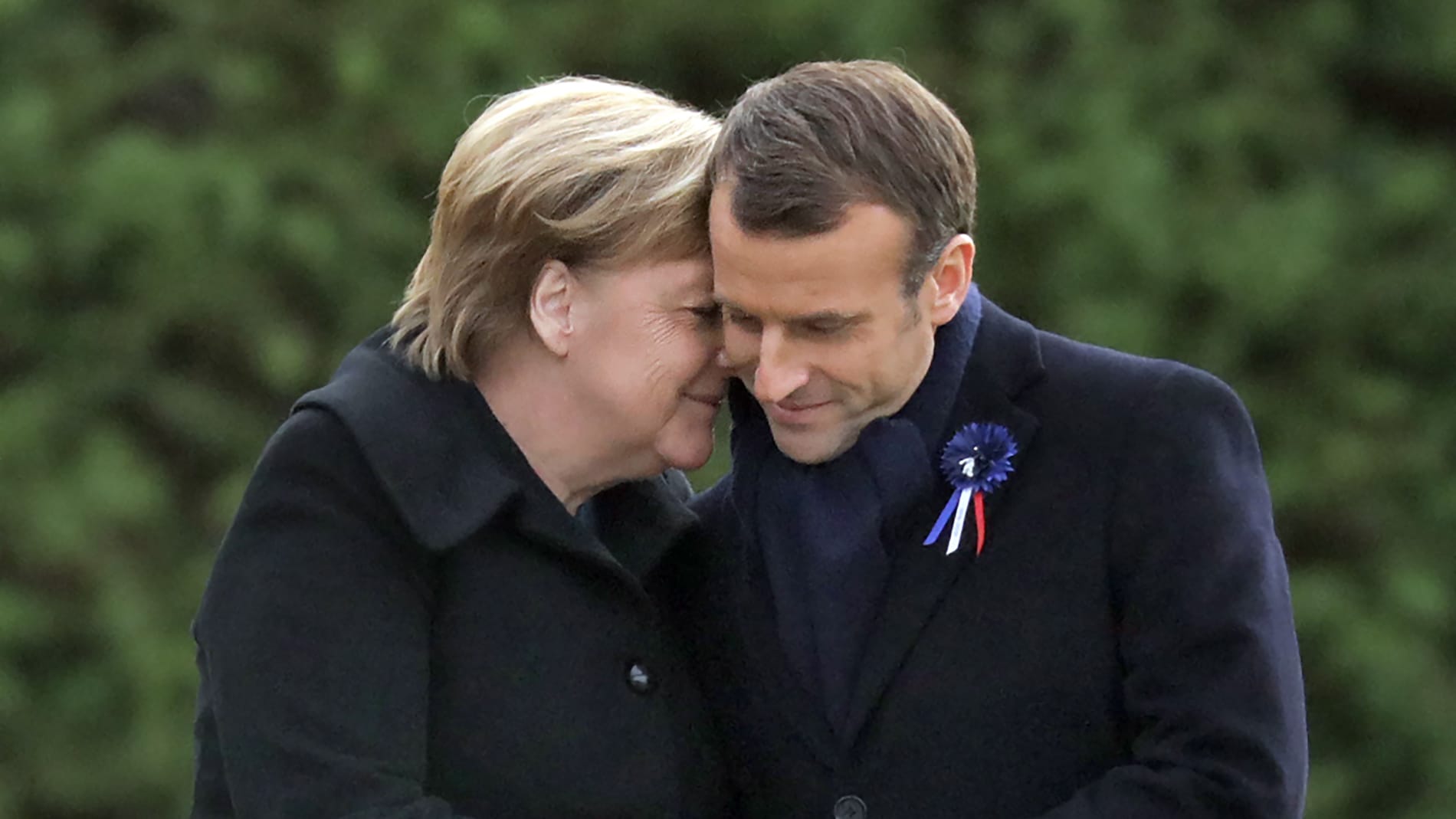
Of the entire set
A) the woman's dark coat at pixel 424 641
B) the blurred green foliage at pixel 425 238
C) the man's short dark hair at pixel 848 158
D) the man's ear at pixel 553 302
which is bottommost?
the blurred green foliage at pixel 425 238

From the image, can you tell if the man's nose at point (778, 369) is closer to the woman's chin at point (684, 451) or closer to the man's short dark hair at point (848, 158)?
the man's short dark hair at point (848, 158)

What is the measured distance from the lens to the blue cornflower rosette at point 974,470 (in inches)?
88.1

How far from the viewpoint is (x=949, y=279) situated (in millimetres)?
2215

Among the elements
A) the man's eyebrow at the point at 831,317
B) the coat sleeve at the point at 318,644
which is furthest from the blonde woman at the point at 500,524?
the man's eyebrow at the point at 831,317

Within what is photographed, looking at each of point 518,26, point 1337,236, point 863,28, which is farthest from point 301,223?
point 1337,236

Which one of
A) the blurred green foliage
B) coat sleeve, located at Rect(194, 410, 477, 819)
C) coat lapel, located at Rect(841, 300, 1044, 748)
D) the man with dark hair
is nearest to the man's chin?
the man with dark hair

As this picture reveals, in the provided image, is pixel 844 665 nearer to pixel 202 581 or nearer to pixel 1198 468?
pixel 1198 468

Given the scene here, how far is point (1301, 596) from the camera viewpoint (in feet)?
17.2

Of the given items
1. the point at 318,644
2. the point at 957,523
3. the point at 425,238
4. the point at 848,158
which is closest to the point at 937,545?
the point at 957,523

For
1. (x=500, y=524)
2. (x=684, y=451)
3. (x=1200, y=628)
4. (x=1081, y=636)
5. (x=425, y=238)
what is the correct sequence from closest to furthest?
(x=1200, y=628)
(x=1081, y=636)
(x=500, y=524)
(x=684, y=451)
(x=425, y=238)

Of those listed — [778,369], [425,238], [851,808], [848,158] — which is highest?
[848,158]

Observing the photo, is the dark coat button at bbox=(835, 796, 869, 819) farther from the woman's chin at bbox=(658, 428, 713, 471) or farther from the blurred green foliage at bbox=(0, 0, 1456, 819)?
the blurred green foliage at bbox=(0, 0, 1456, 819)

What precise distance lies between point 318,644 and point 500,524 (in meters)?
0.29

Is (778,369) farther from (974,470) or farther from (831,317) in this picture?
(974,470)
